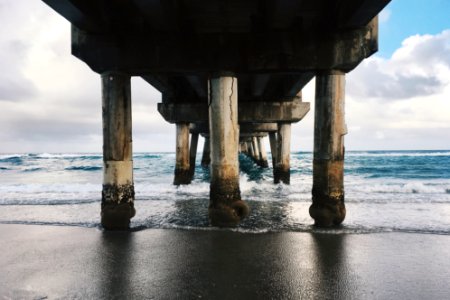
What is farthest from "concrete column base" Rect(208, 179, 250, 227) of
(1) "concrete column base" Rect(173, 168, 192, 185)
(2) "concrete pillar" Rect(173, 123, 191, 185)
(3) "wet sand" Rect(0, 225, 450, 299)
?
(1) "concrete column base" Rect(173, 168, 192, 185)

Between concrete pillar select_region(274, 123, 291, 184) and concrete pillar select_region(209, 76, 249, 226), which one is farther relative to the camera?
concrete pillar select_region(274, 123, 291, 184)

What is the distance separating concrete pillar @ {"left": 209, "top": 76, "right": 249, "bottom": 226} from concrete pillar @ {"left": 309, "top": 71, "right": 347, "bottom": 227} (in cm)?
142

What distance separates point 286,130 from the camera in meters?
13.7

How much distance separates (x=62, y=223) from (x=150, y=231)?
216cm

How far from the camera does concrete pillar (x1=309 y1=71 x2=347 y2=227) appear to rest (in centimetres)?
581

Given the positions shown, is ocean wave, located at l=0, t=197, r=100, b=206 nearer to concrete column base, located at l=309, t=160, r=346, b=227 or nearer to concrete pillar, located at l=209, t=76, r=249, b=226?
concrete pillar, located at l=209, t=76, r=249, b=226

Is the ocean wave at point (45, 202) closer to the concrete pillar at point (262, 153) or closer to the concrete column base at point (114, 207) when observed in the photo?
the concrete column base at point (114, 207)

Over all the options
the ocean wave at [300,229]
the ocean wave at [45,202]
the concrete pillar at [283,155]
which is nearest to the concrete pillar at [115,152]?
the ocean wave at [300,229]

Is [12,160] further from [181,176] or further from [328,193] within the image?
[328,193]

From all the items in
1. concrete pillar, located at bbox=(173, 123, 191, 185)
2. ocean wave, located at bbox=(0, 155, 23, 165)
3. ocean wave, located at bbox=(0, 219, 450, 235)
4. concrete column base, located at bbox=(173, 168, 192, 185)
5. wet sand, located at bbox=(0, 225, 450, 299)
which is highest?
concrete pillar, located at bbox=(173, 123, 191, 185)

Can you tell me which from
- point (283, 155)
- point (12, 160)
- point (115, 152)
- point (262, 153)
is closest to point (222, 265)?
point (115, 152)

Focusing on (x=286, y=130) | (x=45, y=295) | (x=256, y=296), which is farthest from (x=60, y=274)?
(x=286, y=130)

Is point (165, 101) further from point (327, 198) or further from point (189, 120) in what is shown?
point (327, 198)

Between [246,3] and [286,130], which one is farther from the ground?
[246,3]
